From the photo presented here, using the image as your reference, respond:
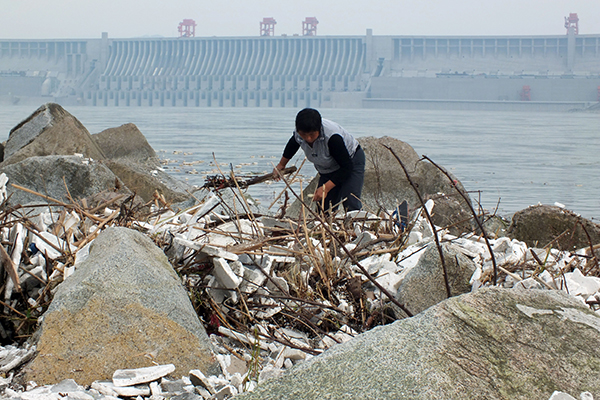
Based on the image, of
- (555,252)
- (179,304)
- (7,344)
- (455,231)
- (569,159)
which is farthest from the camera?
(569,159)

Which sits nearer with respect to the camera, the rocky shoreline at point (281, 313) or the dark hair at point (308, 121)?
the rocky shoreline at point (281, 313)

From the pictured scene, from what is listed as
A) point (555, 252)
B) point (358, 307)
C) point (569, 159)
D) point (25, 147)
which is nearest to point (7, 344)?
point (358, 307)

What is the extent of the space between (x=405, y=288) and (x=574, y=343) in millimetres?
972

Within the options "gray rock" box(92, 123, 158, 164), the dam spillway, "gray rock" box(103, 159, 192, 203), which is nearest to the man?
"gray rock" box(103, 159, 192, 203)

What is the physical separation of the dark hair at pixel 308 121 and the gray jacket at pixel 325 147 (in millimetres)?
147

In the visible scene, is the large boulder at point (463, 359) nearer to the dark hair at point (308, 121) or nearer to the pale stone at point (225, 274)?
the pale stone at point (225, 274)

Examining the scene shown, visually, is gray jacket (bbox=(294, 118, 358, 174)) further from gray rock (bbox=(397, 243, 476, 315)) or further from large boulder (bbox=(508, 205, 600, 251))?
gray rock (bbox=(397, 243, 476, 315))

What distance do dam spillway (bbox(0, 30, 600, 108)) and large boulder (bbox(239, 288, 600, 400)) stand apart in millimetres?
56920

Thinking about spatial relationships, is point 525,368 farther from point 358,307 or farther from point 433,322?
point 358,307

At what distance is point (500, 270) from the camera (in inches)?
91.1

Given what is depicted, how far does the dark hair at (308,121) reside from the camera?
346cm

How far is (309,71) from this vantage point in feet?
233

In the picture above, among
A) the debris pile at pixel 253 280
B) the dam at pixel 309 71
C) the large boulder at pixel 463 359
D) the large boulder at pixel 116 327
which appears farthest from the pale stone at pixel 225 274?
the dam at pixel 309 71

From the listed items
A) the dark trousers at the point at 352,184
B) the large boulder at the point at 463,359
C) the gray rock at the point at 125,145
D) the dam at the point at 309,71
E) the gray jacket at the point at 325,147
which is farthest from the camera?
the dam at the point at 309,71
